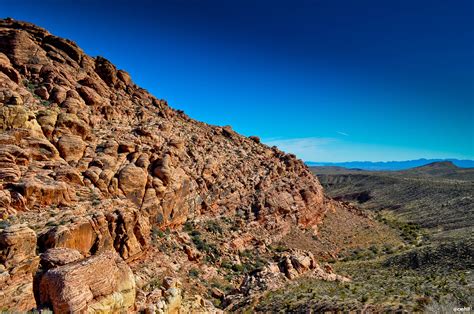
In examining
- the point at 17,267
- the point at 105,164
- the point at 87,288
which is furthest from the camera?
the point at 105,164

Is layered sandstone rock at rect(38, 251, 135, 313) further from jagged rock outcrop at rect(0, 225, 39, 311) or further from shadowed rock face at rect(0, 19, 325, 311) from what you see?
jagged rock outcrop at rect(0, 225, 39, 311)

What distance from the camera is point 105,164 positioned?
28.5 meters

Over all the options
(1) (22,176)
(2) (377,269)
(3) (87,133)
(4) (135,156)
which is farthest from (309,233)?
(1) (22,176)

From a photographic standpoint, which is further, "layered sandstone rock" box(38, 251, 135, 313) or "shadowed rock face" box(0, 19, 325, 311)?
"shadowed rock face" box(0, 19, 325, 311)

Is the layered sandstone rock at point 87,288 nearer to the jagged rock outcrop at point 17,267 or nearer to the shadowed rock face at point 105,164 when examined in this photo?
the shadowed rock face at point 105,164

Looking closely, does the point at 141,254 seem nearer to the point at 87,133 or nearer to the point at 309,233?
the point at 87,133

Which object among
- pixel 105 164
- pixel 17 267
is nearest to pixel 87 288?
pixel 17 267

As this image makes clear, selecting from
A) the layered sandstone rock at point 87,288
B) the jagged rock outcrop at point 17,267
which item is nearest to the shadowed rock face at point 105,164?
the layered sandstone rock at point 87,288

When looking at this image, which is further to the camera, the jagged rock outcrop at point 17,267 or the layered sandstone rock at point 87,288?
the jagged rock outcrop at point 17,267

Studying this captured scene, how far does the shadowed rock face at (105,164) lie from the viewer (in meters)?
21.0

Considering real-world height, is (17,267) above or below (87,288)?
above

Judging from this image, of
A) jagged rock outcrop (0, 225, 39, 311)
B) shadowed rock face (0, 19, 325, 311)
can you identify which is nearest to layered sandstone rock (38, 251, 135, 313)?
shadowed rock face (0, 19, 325, 311)

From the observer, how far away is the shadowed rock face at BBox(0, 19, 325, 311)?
2105cm

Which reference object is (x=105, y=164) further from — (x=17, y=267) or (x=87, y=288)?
(x=87, y=288)
